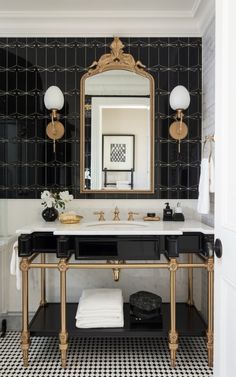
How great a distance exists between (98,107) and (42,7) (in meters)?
0.84

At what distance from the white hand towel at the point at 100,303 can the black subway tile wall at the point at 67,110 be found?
79cm

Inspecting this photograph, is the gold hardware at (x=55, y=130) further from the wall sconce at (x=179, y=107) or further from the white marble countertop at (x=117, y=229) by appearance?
the wall sconce at (x=179, y=107)

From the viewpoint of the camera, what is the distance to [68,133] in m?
2.67

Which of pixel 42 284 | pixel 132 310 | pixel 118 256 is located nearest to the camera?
pixel 118 256

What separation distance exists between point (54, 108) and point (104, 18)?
2.66 feet

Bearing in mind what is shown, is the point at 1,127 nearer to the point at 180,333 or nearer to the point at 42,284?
the point at 42,284

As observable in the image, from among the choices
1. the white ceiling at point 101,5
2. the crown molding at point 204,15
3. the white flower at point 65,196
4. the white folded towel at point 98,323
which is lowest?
the white folded towel at point 98,323

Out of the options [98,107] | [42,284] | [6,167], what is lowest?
[42,284]

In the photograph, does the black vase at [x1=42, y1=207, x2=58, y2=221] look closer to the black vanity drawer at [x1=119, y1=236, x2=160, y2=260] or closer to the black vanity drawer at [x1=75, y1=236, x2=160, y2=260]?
the black vanity drawer at [x1=75, y1=236, x2=160, y2=260]

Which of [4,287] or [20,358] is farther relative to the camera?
[4,287]

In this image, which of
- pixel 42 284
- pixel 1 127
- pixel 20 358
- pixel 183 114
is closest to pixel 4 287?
pixel 42 284

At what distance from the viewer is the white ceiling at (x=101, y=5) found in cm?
237

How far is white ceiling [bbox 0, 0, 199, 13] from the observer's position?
7.77 feet

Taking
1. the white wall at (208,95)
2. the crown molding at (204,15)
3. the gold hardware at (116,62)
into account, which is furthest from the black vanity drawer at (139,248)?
the crown molding at (204,15)
